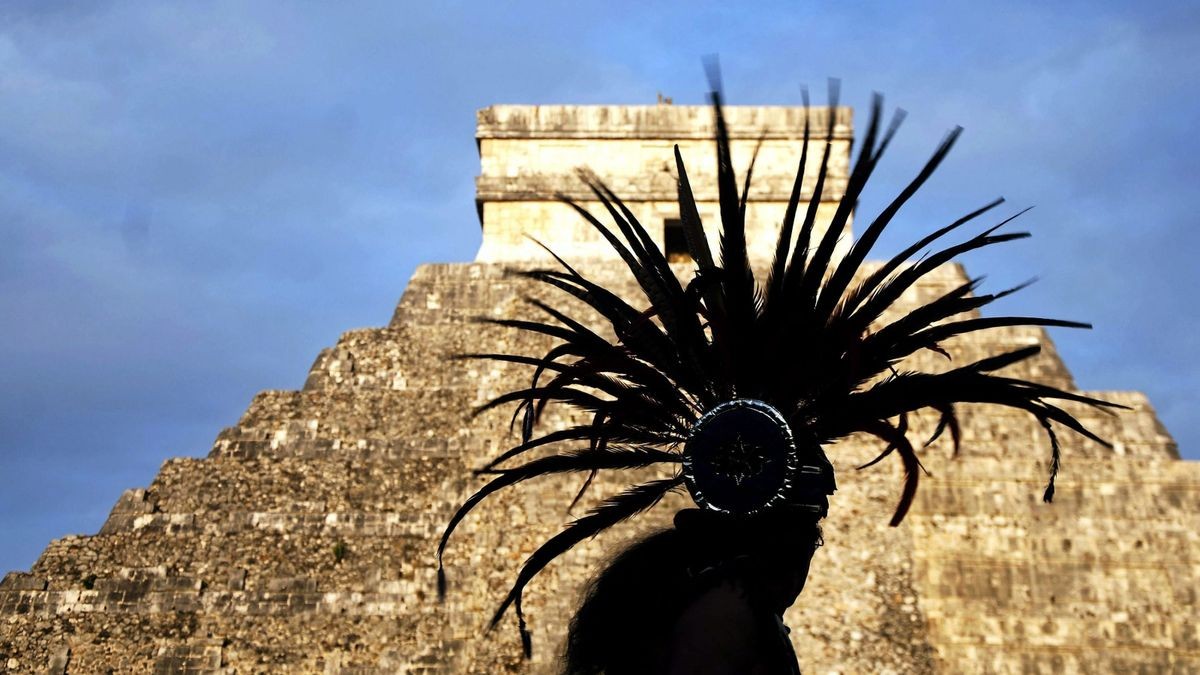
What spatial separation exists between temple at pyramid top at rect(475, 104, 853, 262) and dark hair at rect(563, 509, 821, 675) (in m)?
19.3

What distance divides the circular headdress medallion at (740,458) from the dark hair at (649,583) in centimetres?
7

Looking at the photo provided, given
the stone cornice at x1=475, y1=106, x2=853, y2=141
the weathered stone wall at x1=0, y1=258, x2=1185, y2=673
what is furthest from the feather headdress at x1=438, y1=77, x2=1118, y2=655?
the stone cornice at x1=475, y1=106, x2=853, y2=141

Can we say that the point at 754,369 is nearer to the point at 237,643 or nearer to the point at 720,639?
the point at 720,639

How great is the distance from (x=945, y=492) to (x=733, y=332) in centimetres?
1539

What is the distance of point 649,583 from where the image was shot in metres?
3.81

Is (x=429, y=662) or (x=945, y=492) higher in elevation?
(x=945, y=492)

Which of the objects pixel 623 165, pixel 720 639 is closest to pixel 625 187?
pixel 623 165

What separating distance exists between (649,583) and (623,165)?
20.4 meters

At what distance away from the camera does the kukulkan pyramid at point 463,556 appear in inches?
679

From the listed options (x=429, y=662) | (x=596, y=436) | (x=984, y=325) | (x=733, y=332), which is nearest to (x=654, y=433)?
(x=596, y=436)

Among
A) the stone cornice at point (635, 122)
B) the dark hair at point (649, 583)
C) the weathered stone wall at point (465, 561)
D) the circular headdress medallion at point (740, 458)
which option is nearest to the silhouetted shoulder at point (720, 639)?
the dark hair at point (649, 583)

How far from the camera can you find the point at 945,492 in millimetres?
18844

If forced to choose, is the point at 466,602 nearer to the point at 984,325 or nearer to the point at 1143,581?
the point at 1143,581

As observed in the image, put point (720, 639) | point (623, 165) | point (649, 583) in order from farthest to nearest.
Result: point (623, 165)
point (649, 583)
point (720, 639)
